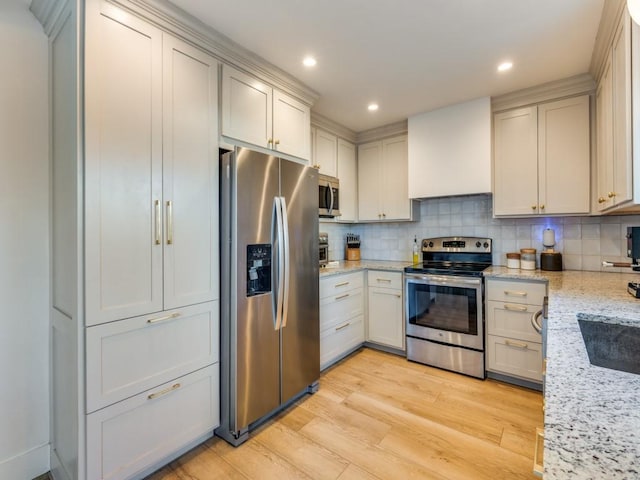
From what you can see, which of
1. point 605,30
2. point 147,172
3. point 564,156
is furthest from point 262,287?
point 564,156

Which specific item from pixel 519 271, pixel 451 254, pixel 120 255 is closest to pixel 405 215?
pixel 451 254

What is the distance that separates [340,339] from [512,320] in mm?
1496

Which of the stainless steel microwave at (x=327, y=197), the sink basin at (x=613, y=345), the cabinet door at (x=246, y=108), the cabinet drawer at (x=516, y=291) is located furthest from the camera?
the stainless steel microwave at (x=327, y=197)

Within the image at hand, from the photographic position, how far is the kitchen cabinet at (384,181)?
3.47 meters

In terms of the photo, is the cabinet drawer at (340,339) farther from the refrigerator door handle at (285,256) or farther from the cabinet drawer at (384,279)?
the refrigerator door handle at (285,256)

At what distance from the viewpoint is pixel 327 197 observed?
3068 mm

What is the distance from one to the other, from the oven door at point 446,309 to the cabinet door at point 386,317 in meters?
0.11

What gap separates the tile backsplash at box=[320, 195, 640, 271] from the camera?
2584 millimetres

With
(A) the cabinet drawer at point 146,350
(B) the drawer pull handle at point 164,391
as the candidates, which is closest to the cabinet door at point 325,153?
(A) the cabinet drawer at point 146,350

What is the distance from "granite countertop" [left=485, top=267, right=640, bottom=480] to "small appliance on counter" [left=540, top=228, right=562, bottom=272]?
1.60 meters

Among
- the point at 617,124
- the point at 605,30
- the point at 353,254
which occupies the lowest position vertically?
the point at 353,254

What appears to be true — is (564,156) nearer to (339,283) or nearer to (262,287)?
(339,283)

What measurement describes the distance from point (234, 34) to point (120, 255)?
1.50 meters

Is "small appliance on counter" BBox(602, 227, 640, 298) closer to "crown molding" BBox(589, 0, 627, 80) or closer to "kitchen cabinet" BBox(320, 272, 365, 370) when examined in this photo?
"crown molding" BBox(589, 0, 627, 80)
